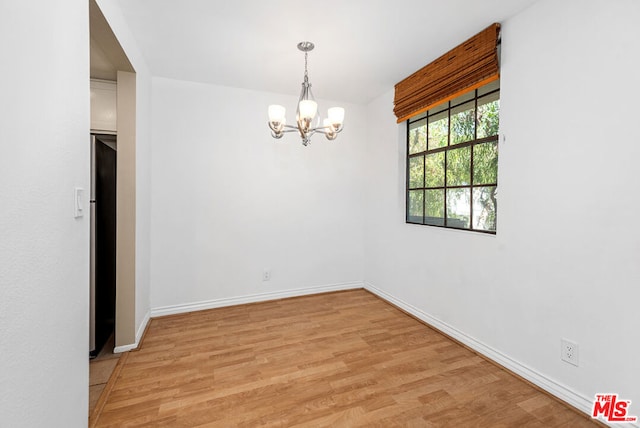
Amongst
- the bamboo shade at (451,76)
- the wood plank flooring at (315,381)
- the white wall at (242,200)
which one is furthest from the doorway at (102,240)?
the bamboo shade at (451,76)

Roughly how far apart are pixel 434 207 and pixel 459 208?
35 cm

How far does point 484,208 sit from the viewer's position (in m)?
2.48

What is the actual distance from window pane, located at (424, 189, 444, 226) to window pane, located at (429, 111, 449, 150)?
1.59 ft

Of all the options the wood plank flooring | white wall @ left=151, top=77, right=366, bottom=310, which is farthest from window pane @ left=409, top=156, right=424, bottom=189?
the wood plank flooring

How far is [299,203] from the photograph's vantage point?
3777 millimetres

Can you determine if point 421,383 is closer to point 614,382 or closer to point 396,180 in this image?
point 614,382

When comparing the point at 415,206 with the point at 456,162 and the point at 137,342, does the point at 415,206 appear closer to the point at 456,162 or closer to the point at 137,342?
the point at 456,162

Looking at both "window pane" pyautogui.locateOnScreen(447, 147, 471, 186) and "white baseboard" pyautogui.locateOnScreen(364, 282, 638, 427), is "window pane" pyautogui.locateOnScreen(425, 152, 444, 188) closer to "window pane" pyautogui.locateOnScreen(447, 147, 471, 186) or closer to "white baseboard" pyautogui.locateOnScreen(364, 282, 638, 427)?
"window pane" pyautogui.locateOnScreen(447, 147, 471, 186)

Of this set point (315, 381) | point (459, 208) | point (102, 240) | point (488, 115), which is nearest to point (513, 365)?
point (459, 208)

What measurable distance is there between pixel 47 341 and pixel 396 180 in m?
3.19

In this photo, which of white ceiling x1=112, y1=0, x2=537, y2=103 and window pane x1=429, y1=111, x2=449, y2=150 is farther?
window pane x1=429, y1=111, x2=449, y2=150

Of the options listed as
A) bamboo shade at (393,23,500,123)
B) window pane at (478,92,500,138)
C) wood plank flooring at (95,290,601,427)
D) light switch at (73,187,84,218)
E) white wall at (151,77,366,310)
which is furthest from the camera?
white wall at (151,77,366,310)

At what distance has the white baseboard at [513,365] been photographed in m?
1.77

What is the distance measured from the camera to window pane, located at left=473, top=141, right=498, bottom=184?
2.38m
